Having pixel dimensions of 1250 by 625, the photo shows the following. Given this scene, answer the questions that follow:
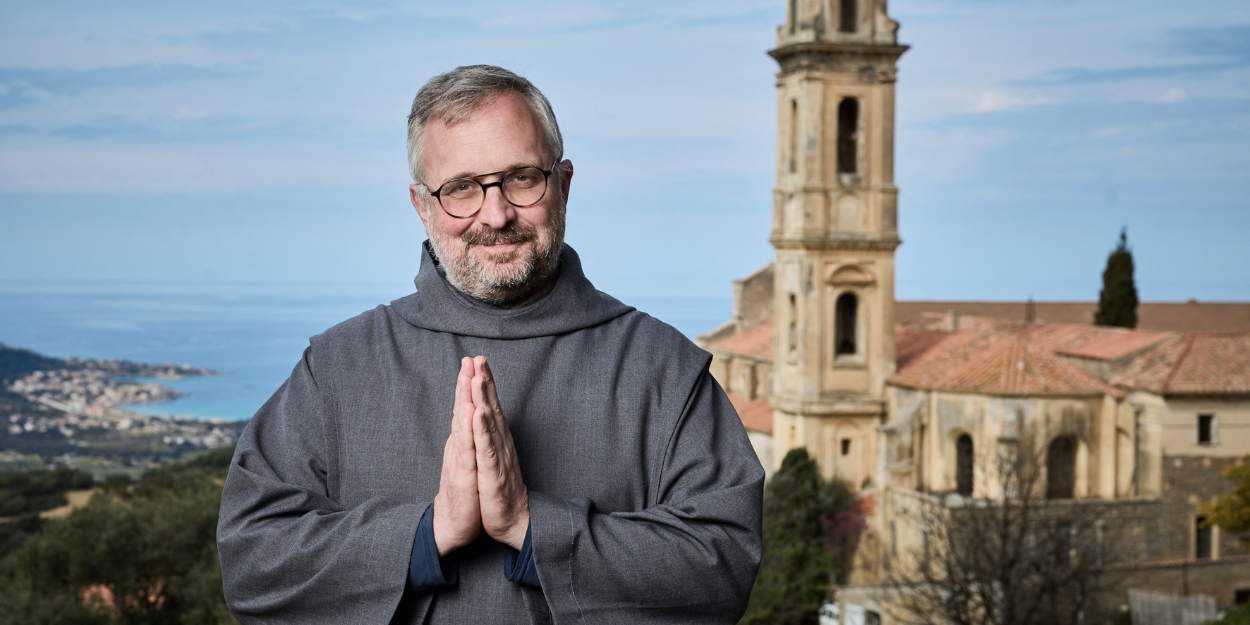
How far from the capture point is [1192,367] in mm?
31578

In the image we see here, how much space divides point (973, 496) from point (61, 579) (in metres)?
20.9

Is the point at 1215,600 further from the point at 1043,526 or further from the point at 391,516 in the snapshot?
the point at 391,516

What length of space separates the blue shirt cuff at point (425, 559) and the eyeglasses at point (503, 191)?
2.27ft

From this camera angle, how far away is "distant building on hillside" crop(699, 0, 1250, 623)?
31172mm

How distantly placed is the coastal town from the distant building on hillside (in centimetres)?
1720

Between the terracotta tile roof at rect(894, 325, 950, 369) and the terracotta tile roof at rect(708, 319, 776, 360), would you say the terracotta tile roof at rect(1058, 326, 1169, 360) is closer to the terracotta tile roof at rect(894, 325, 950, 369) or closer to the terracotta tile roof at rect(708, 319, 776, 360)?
the terracotta tile roof at rect(894, 325, 950, 369)

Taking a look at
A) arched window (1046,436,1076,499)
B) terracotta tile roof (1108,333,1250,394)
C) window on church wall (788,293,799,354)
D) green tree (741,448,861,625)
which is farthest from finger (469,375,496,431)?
window on church wall (788,293,799,354)

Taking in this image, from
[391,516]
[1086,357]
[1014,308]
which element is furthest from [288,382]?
[1014,308]

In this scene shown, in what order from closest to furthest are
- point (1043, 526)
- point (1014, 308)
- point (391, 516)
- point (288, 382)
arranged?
point (391, 516) < point (288, 382) < point (1043, 526) < point (1014, 308)

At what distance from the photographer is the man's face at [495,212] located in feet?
9.51

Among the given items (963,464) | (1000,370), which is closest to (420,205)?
(1000,370)

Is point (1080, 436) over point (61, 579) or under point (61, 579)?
over

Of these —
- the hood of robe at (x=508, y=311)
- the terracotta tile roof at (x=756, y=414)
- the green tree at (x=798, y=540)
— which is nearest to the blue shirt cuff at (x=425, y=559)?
the hood of robe at (x=508, y=311)

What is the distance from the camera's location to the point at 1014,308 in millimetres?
60188
